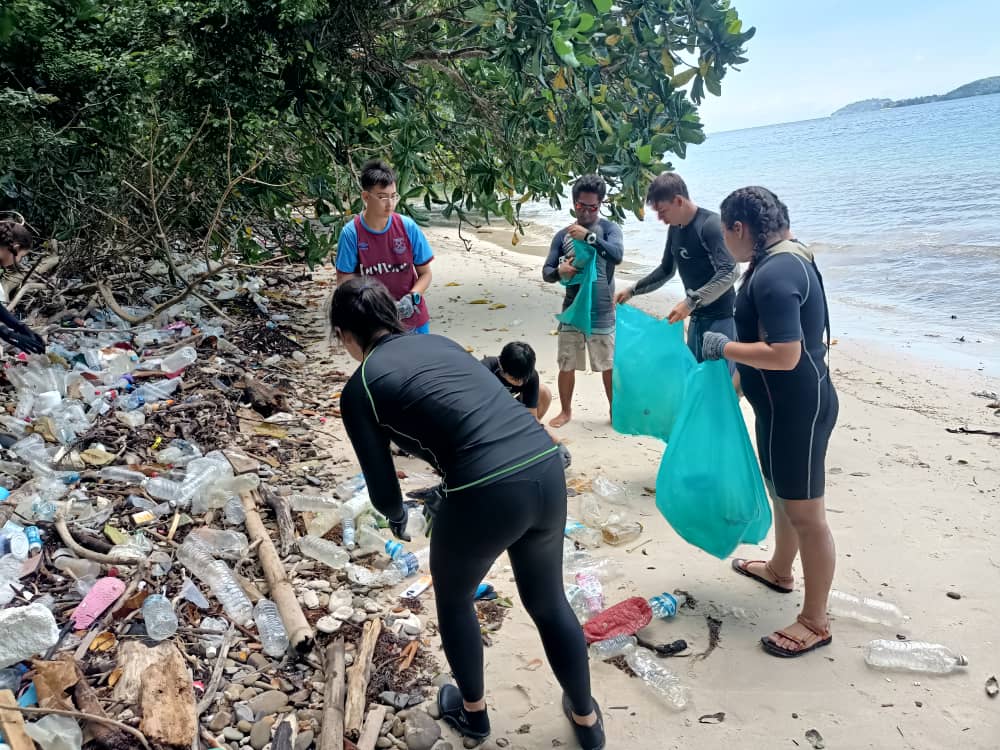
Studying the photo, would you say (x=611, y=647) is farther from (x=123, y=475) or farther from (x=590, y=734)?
(x=123, y=475)

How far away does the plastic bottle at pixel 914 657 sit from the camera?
270 centimetres

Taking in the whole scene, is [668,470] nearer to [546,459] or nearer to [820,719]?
[820,719]

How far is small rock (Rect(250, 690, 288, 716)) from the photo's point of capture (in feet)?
8.11

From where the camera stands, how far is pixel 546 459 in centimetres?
206

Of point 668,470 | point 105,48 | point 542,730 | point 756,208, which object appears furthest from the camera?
point 105,48

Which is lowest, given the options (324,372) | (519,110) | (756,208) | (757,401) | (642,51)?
(324,372)

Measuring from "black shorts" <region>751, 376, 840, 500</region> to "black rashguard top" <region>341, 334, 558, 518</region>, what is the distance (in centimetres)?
105

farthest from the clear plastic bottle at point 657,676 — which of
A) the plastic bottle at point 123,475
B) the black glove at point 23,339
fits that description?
the black glove at point 23,339

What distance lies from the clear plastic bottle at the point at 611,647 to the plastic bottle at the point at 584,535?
0.75 metres

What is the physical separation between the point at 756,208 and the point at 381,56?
14.1 ft

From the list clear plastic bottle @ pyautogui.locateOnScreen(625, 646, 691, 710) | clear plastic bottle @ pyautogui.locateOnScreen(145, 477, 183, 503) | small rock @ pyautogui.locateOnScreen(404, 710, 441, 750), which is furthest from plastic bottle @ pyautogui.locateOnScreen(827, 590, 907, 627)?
clear plastic bottle @ pyautogui.locateOnScreen(145, 477, 183, 503)

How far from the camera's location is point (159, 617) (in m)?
2.74

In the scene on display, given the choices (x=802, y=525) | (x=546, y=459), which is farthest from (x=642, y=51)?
(x=546, y=459)

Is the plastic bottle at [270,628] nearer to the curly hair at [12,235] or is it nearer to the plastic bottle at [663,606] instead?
the plastic bottle at [663,606]
